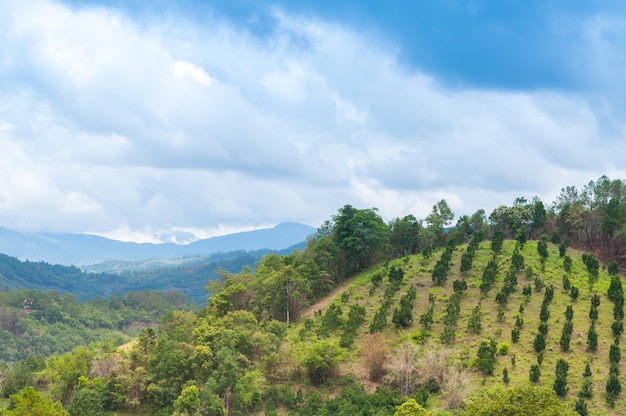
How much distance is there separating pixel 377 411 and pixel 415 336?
8822mm

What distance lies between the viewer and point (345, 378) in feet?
114

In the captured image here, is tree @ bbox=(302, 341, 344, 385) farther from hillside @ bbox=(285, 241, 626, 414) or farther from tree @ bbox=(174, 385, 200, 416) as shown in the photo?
tree @ bbox=(174, 385, 200, 416)

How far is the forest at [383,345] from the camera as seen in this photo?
30438 millimetres

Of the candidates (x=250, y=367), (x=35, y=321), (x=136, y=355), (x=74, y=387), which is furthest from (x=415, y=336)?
(x=35, y=321)

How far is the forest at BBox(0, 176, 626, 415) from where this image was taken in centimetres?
3044

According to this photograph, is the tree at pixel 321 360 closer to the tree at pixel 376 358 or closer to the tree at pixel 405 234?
the tree at pixel 376 358

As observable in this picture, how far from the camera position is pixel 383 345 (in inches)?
1371

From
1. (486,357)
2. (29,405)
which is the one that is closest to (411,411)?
(486,357)

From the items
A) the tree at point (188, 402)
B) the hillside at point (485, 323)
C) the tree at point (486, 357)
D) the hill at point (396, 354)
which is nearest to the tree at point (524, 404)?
the hill at point (396, 354)

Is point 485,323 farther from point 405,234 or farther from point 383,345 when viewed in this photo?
point 405,234

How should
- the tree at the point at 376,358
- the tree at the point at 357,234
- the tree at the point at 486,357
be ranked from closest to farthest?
the tree at the point at 486,357
the tree at the point at 376,358
the tree at the point at 357,234

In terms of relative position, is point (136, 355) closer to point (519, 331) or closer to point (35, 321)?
point (519, 331)

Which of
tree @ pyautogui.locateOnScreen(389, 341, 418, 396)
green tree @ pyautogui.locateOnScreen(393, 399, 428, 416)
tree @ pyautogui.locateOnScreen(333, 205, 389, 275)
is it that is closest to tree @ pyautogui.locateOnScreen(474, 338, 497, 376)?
tree @ pyautogui.locateOnScreen(389, 341, 418, 396)

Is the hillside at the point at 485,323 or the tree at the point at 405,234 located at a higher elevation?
the tree at the point at 405,234
